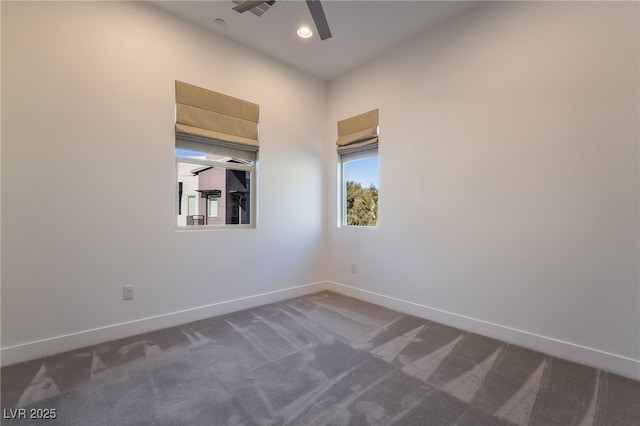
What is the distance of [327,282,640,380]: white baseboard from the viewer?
Result: 1.91m

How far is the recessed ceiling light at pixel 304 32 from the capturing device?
2.90 metres

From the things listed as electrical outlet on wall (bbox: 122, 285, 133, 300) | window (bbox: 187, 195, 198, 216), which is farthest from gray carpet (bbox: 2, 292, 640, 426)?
window (bbox: 187, 195, 198, 216)

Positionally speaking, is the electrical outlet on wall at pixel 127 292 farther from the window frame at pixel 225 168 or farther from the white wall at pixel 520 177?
the white wall at pixel 520 177

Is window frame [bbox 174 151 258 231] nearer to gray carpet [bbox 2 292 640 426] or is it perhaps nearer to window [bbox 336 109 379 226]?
gray carpet [bbox 2 292 640 426]

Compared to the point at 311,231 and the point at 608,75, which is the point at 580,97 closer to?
the point at 608,75

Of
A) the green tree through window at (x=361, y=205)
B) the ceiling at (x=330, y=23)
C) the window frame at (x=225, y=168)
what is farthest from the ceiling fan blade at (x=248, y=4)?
the green tree through window at (x=361, y=205)

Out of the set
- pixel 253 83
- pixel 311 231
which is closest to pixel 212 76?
pixel 253 83

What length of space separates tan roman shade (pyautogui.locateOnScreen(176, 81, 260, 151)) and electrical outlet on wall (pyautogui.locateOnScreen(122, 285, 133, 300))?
148 cm

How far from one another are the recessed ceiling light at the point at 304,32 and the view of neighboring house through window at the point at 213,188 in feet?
4.87

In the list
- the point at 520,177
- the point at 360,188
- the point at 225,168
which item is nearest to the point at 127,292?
the point at 225,168

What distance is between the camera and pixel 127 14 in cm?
249

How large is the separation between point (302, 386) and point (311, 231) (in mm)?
2294

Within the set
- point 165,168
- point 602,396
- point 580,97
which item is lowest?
point 602,396

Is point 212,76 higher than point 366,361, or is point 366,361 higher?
point 212,76
